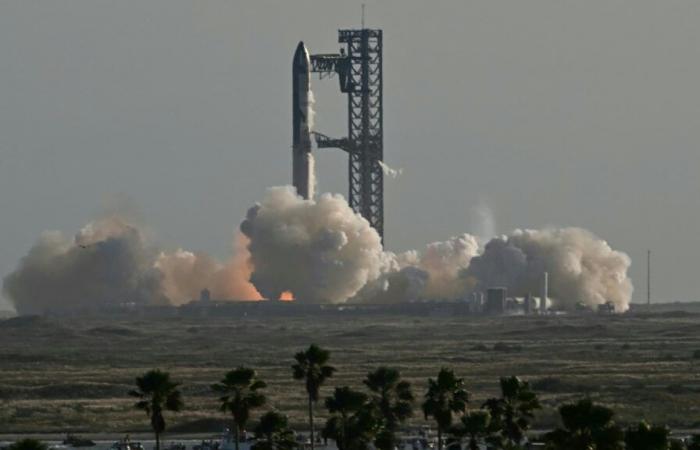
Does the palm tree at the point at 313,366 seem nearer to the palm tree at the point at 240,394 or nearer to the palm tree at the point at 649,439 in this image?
the palm tree at the point at 240,394

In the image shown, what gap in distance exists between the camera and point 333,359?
161375 mm

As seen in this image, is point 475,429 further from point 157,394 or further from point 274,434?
point 157,394

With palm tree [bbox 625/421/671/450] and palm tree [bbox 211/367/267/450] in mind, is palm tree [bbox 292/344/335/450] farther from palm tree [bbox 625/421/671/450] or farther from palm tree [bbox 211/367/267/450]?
palm tree [bbox 625/421/671/450]

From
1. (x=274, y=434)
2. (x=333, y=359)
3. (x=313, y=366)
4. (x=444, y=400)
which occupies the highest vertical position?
(x=333, y=359)

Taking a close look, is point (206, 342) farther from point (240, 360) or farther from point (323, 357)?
point (323, 357)

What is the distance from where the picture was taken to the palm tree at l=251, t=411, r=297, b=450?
8094 cm

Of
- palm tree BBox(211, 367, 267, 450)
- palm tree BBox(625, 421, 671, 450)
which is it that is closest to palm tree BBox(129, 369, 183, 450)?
palm tree BBox(211, 367, 267, 450)

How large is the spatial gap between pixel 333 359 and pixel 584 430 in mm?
93927

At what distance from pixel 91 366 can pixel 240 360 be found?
412 inches

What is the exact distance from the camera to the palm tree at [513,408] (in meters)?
81.6

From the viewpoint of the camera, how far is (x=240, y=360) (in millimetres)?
164250

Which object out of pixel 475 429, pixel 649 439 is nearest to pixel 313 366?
pixel 475 429

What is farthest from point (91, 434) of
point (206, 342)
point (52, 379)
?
point (206, 342)

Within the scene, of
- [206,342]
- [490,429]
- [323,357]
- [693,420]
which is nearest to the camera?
[490,429]
